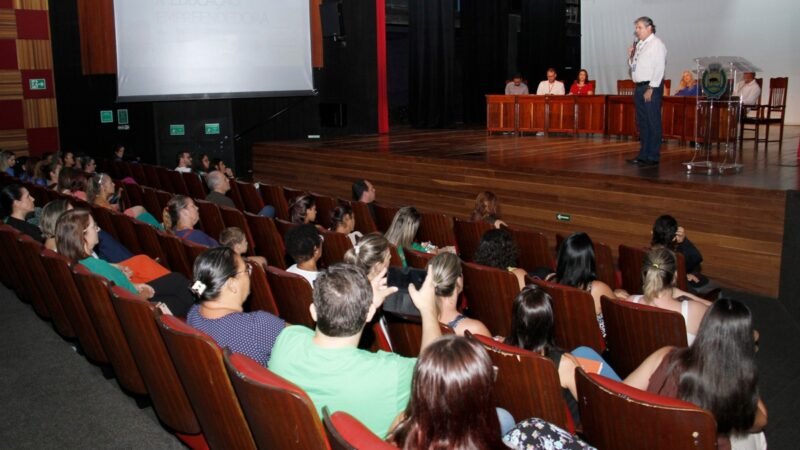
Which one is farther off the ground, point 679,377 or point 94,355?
point 679,377

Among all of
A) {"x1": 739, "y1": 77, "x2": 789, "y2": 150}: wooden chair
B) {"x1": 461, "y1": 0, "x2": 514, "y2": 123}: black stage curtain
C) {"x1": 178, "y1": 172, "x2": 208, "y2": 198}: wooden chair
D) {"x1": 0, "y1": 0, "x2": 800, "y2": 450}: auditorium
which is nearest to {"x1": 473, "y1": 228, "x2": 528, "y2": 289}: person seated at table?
{"x1": 0, "y1": 0, "x2": 800, "y2": 450}: auditorium

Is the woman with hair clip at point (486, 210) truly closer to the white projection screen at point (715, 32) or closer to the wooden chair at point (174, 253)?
the wooden chair at point (174, 253)

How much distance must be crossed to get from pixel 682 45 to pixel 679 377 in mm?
11149

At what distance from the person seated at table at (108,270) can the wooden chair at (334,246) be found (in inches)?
41.3

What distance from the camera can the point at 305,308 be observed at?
340 centimetres

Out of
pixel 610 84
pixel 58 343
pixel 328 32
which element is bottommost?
pixel 58 343

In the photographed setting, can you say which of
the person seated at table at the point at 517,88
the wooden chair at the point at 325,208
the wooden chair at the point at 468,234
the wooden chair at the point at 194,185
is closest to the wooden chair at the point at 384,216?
the wooden chair at the point at 325,208

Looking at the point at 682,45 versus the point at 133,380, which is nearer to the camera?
the point at 133,380

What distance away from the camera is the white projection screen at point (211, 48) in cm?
1098

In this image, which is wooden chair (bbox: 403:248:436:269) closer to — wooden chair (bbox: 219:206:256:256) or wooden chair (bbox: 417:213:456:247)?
wooden chair (bbox: 417:213:456:247)

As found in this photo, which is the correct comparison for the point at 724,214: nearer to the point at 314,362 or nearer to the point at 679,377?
the point at 679,377

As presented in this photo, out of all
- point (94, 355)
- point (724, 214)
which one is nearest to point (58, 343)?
point (94, 355)

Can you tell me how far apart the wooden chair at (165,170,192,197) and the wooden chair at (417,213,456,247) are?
360 centimetres

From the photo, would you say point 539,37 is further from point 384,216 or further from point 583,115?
point 384,216
